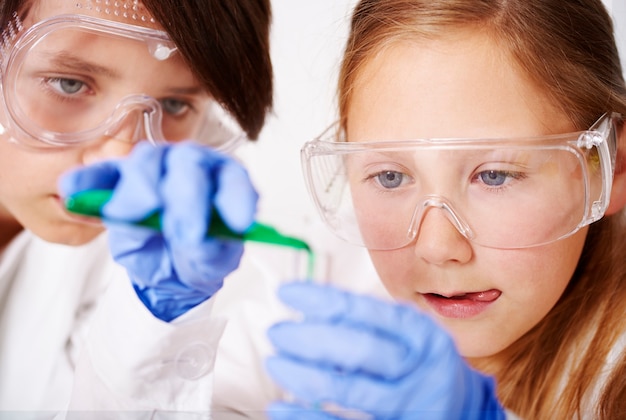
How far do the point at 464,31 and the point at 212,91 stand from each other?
1.44 feet

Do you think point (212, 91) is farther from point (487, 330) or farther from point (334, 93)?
point (487, 330)

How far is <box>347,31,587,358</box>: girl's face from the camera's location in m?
0.93

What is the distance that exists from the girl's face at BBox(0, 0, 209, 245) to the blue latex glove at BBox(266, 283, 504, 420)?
55cm

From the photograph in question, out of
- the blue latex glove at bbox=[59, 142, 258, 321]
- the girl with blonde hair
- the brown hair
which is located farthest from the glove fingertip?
the brown hair

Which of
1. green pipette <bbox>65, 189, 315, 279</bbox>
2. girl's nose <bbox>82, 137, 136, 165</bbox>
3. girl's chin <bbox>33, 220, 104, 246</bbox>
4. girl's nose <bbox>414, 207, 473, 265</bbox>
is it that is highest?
girl's nose <bbox>414, 207, 473, 265</bbox>

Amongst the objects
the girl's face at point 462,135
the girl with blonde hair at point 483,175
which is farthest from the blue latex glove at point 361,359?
the girl's face at point 462,135

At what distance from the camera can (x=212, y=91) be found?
3.83ft

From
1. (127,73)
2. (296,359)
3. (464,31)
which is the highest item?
(464,31)

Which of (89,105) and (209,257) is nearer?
(209,257)

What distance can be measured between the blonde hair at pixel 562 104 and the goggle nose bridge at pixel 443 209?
212 mm

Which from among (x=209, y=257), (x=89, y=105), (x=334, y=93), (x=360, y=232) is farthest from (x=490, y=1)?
(x=89, y=105)

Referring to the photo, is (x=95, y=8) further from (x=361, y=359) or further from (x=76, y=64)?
(x=361, y=359)

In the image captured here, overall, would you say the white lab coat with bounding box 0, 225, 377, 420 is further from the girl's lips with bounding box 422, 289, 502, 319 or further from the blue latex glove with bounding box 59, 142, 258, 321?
the girl's lips with bounding box 422, 289, 502, 319

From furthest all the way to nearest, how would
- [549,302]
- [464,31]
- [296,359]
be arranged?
[549,302] < [464,31] < [296,359]
